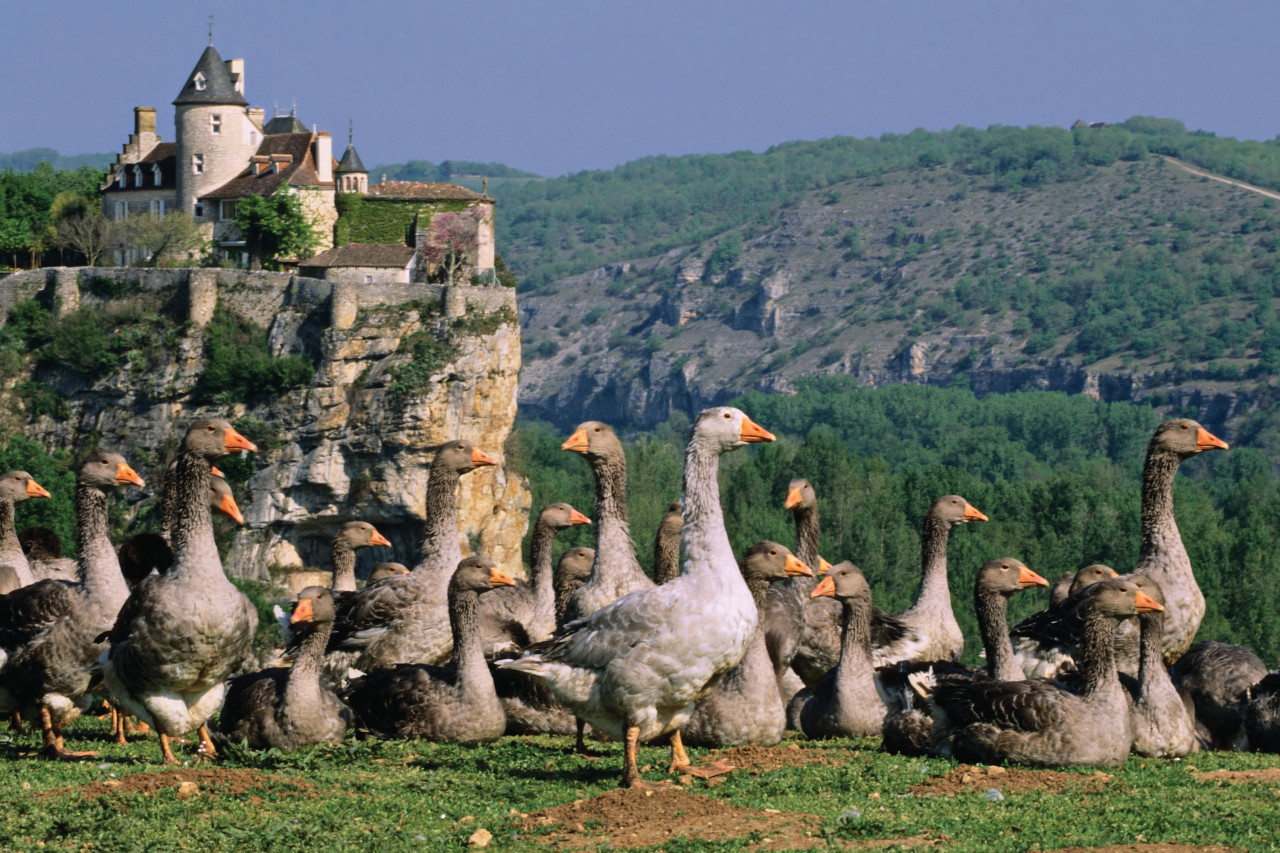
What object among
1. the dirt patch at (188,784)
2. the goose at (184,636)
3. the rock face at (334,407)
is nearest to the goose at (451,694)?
the goose at (184,636)

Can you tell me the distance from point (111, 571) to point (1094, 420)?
172372 millimetres

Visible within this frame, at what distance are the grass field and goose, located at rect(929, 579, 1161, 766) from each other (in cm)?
34

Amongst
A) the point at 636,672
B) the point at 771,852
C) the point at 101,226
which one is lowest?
the point at 771,852

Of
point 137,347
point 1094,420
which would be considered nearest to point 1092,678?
point 137,347

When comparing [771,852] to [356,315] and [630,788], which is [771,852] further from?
[356,315]

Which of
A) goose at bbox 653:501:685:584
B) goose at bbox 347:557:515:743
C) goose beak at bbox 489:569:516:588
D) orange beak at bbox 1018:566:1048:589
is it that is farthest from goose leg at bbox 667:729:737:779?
orange beak at bbox 1018:566:1048:589

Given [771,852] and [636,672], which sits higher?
[636,672]

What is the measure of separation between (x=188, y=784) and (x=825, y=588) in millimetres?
6965

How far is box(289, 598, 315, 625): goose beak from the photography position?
15340 mm

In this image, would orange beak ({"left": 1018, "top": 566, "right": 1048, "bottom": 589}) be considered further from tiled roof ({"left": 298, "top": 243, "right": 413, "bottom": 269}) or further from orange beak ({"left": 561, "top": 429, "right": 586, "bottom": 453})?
tiled roof ({"left": 298, "top": 243, "right": 413, "bottom": 269})

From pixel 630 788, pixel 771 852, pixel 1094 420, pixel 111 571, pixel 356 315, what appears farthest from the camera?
pixel 1094 420

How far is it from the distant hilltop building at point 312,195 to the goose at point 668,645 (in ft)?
245

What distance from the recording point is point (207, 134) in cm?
8962

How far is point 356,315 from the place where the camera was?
276 ft
